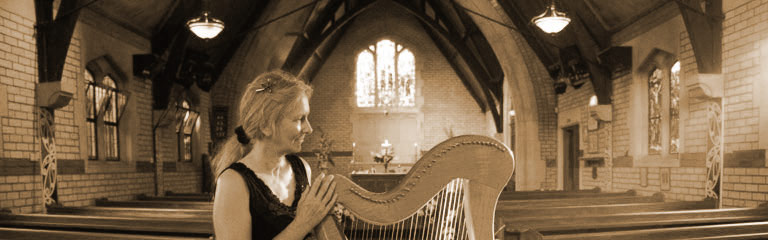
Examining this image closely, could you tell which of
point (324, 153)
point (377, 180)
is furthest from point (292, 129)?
point (324, 153)

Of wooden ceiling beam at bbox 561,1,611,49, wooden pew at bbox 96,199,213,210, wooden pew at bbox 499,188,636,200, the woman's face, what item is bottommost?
wooden pew at bbox 499,188,636,200

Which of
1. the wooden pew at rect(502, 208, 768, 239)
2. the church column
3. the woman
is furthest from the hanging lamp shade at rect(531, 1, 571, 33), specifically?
the church column

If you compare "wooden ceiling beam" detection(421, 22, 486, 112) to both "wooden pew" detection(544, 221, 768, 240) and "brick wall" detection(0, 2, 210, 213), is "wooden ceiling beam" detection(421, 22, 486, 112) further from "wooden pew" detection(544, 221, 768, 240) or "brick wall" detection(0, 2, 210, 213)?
"wooden pew" detection(544, 221, 768, 240)

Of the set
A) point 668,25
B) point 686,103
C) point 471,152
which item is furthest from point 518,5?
point 471,152

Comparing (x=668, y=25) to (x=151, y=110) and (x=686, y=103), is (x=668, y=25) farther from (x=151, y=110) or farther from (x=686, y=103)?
(x=151, y=110)

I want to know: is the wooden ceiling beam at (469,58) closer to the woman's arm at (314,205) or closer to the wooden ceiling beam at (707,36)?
the wooden ceiling beam at (707,36)

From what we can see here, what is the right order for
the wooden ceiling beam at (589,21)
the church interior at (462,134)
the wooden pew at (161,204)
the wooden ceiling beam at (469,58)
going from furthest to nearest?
the wooden ceiling beam at (469,58), the wooden ceiling beam at (589,21), the wooden pew at (161,204), the church interior at (462,134)

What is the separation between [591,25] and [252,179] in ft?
24.0

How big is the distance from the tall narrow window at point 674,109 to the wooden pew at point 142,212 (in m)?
5.53

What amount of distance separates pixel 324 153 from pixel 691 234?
10.9m

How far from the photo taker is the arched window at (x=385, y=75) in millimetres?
15836

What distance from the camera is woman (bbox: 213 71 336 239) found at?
1161 millimetres

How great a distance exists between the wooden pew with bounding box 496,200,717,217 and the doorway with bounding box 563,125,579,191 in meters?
3.91

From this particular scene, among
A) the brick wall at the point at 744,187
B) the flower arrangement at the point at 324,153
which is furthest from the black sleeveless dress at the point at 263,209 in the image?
the flower arrangement at the point at 324,153
